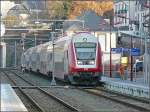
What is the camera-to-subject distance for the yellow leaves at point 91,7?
4080 inches

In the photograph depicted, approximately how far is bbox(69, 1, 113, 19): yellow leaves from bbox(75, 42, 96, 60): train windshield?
203 ft

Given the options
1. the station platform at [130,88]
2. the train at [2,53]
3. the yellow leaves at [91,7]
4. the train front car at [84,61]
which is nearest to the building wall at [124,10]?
the yellow leaves at [91,7]

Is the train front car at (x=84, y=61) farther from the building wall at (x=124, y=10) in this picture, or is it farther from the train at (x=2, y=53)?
the train at (x=2, y=53)

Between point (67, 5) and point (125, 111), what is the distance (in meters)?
78.8

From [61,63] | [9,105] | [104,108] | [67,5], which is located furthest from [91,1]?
[9,105]

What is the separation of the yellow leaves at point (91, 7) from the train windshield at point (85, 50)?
61.8 m

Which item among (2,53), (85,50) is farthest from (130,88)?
(2,53)

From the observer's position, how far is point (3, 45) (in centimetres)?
11131

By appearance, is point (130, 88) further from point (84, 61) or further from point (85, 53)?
point (85, 53)

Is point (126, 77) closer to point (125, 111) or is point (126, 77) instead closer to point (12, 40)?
point (125, 111)

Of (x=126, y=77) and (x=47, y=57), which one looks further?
(x=47, y=57)

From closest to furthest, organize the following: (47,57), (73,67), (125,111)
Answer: (125,111) < (73,67) < (47,57)

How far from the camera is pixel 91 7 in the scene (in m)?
106

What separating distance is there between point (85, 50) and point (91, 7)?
66.3m
